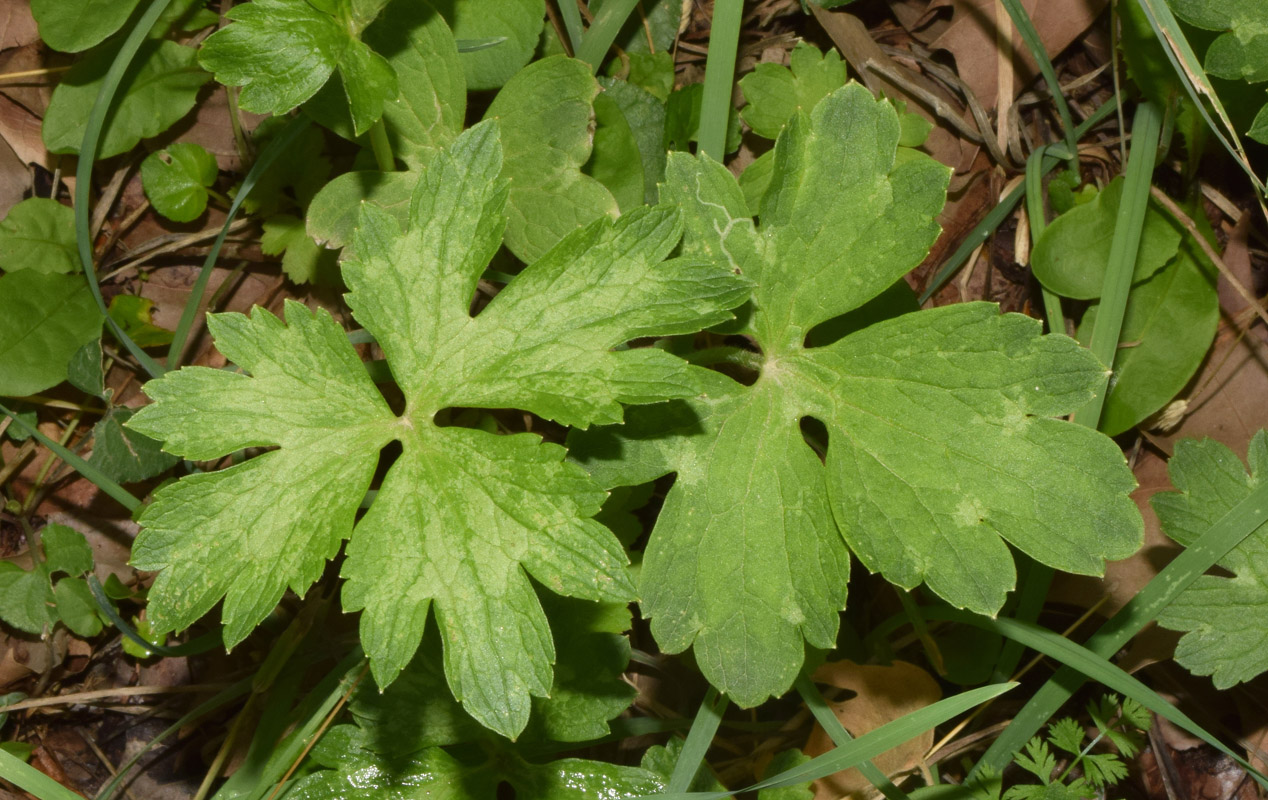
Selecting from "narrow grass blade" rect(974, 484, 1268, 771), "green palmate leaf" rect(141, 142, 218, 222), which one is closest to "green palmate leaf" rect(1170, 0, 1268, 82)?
"narrow grass blade" rect(974, 484, 1268, 771)

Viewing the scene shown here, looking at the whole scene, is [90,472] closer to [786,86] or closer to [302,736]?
[302,736]

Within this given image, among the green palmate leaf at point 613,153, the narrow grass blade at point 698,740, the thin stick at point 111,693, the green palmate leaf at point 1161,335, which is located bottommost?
the thin stick at point 111,693

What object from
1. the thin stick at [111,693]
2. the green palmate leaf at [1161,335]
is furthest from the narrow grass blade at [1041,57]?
the thin stick at [111,693]

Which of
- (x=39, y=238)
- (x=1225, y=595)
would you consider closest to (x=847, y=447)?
(x=1225, y=595)

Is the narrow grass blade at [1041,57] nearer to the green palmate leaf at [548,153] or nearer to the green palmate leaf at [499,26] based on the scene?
the green palmate leaf at [548,153]

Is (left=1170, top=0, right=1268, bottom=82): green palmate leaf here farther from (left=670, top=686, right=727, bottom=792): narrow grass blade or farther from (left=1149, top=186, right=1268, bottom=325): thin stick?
(left=670, top=686, right=727, bottom=792): narrow grass blade

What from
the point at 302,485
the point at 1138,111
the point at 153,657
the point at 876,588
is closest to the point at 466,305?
the point at 302,485
